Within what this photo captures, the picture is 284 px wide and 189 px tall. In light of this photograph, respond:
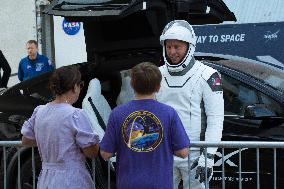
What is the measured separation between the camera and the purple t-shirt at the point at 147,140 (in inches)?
160

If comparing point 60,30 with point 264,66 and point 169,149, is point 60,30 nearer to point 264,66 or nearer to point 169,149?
point 264,66

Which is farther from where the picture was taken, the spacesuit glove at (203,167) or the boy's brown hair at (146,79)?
the spacesuit glove at (203,167)

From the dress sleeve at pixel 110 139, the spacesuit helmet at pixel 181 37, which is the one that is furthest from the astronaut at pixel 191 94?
the dress sleeve at pixel 110 139

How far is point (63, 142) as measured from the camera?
4.23 meters

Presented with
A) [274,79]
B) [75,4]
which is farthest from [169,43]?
[274,79]

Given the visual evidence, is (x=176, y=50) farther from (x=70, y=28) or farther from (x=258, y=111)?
(x=70, y=28)

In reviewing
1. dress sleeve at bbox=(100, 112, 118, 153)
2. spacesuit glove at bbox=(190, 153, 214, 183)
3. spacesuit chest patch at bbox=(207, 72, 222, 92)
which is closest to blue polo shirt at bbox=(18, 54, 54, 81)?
spacesuit chest patch at bbox=(207, 72, 222, 92)

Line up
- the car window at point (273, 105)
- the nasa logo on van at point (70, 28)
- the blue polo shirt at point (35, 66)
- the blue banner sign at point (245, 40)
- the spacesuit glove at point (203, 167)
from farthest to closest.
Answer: the blue banner sign at point (245, 40) < the nasa logo on van at point (70, 28) < the blue polo shirt at point (35, 66) < the car window at point (273, 105) < the spacesuit glove at point (203, 167)

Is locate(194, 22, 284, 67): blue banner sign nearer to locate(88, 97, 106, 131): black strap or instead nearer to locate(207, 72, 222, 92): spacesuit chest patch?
locate(88, 97, 106, 131): black strap

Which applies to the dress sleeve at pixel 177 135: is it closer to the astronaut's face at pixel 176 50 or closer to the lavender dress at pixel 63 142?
the lavender dress at pixel 63 142

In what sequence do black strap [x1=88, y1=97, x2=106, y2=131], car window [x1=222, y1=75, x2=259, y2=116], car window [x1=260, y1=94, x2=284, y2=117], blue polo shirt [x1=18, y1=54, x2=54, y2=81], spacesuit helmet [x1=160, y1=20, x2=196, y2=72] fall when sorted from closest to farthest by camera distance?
spacesuit helmet [x1=160, y1=20, x2=196, y2=72] → black strap [x1=88, y1=97, x2=106, y2=131] → car window [x1=260, y1=94, x2=284, y2=117] → car window [x1=222, y1=75, x2=259, y2=116] → blue polo shirt [x1=18, y1=54, x2=54, y2=81]

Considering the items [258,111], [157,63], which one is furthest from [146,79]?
[258,111]

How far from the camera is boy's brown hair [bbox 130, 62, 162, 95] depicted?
4023 millimetres

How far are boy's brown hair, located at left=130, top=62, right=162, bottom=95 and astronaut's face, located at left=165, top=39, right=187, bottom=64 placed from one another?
0.76m
